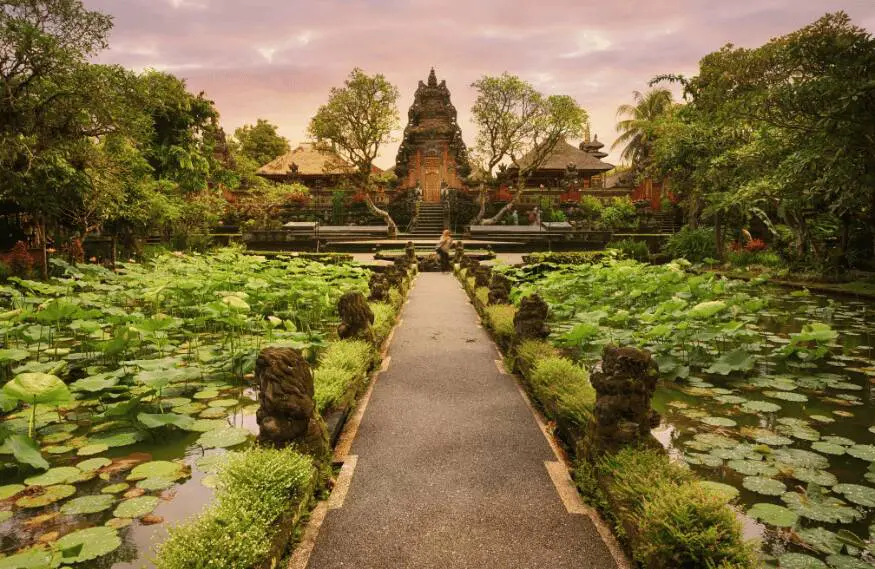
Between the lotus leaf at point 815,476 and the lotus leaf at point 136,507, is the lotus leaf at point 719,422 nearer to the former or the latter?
the lotus leaf at point 815,476

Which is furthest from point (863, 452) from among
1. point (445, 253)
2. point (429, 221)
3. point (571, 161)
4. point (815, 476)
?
point (571, 161)

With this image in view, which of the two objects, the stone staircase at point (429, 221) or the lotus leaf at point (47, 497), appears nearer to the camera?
the lotus leaf at point (47, 497)

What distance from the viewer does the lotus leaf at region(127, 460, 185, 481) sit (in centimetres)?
338

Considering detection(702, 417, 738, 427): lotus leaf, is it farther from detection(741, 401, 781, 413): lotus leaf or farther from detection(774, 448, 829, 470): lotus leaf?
detection(774, 448, 829, 470): lotus leaf

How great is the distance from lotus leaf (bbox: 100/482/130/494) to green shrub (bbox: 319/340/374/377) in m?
2.00

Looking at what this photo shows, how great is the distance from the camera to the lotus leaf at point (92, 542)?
252cm

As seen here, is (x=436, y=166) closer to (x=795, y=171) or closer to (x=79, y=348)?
(x=795, y=171)

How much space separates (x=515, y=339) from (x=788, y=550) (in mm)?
3745

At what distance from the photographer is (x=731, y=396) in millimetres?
4828

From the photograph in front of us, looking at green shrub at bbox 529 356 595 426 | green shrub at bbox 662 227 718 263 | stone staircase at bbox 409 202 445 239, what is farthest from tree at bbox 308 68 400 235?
green shrub at bbox 529 356 595 426

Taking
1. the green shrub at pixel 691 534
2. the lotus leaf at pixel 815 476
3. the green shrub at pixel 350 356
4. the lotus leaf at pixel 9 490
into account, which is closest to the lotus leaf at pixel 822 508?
the lotus leaf at pixel 815 476

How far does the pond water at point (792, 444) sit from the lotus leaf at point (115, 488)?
3.76 meters

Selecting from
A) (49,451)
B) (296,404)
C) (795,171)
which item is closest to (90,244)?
(49,451)

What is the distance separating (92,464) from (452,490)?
2.48 metres
